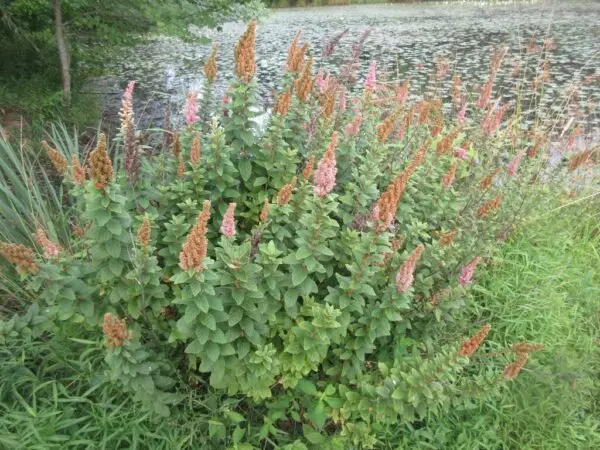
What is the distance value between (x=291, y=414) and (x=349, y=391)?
36 cm

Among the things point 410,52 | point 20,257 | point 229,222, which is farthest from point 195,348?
point 410,52

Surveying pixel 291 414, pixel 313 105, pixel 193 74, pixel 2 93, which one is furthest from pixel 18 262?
pixel 193 74

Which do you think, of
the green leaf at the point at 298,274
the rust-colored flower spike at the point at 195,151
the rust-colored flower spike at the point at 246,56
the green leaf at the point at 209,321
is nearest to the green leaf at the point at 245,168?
the rust-colored flower spike at the point at 195,151

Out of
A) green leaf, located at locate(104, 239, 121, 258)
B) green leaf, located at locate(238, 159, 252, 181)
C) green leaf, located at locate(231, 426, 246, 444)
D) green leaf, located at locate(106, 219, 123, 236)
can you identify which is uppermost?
green leaf, located at locate(106, 219, 123, 236)

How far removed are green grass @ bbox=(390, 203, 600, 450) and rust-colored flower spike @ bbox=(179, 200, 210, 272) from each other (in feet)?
4.80

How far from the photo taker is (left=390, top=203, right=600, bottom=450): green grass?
7.62 feet

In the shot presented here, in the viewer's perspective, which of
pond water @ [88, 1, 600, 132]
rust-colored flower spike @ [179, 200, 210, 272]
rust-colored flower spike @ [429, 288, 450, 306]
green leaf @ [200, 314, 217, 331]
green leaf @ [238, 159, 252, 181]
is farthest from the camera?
pond water @ [88, 1, 600, 132]

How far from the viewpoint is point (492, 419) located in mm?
2404

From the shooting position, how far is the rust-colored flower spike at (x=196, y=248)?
1519 mm

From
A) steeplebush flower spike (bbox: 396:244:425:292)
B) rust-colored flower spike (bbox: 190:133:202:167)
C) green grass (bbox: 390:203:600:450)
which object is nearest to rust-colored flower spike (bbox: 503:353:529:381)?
green grass (bbox: 390:203:600:450)

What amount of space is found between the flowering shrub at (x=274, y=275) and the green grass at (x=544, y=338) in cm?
25

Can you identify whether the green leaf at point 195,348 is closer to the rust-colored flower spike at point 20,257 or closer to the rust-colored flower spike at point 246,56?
the rust-colored flower spike at point 20,257

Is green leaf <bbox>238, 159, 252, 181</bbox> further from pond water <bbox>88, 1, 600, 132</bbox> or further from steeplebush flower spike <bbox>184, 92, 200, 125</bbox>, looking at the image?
pond water <bbox>88, 1, 600, 132</bbox>

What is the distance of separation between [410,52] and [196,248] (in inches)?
453
